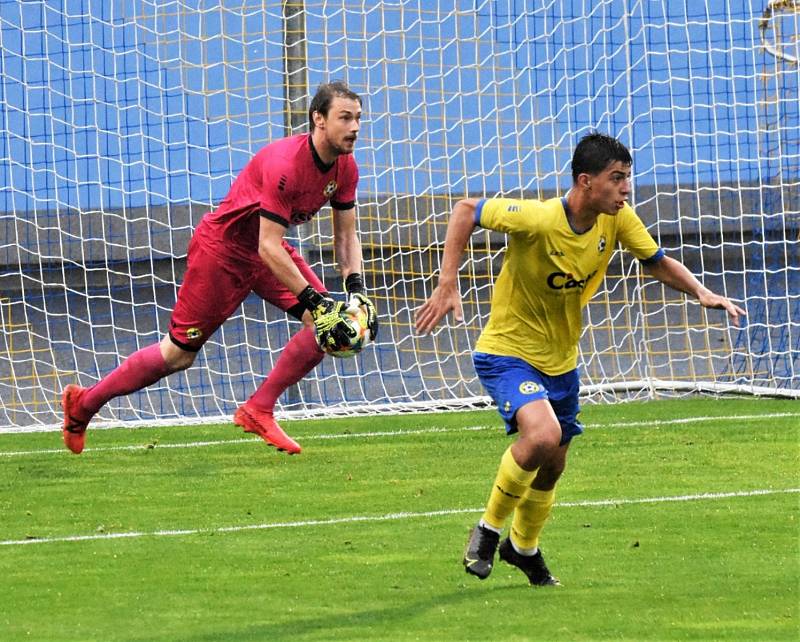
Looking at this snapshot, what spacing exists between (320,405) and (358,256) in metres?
4.81

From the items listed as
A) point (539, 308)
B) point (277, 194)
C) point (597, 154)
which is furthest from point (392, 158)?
point (597, 154)

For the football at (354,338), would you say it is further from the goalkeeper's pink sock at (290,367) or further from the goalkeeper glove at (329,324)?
the goalkeeper's pink sock at (290,367)

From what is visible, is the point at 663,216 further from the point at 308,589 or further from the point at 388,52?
the point at 308,589

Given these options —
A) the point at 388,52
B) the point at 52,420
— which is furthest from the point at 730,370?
the point at 52,420

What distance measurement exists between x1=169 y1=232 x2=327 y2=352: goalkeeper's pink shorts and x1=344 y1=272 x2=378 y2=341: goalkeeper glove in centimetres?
39

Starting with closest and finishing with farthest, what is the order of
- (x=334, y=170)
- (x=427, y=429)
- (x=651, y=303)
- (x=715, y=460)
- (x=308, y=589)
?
(x=308, y=589) → (x=334, y=170) → (x=715, y=460) → (x=427, y=429) → (x=651, y=303)

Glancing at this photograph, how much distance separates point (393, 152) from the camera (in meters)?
14.5

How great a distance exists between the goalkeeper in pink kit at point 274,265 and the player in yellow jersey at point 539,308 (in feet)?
5.74

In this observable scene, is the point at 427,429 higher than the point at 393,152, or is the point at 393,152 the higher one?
the point at 393,152

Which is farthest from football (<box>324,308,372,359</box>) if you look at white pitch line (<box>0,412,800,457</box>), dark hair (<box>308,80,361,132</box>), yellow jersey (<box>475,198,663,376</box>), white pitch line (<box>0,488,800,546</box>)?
white pitch line (<box>0,412,800,457</box>)

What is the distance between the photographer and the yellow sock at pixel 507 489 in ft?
22.2

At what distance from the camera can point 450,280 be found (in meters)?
6.70

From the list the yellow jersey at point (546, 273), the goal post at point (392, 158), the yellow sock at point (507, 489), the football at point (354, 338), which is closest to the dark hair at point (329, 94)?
the football at point (354, 338)

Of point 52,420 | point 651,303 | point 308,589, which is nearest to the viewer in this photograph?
point 308,589
